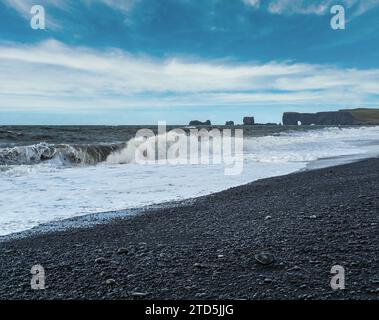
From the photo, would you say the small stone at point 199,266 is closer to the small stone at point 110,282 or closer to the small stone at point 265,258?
the small stone at point 265,258

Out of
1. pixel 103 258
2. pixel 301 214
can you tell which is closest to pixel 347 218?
pixel 301 214

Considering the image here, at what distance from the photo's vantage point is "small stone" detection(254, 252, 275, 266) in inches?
145

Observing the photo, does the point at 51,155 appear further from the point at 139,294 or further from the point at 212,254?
the point at 139,294

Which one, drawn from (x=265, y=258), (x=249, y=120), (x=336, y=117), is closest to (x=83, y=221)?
(x=265, y=258)

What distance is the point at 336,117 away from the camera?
14412 centimetres

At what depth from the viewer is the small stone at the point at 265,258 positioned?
3.70 m

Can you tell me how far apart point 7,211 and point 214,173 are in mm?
7014

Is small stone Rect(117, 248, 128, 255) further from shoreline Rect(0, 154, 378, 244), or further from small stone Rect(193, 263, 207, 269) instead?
shoreline Rect(0, 154, 378, 244)

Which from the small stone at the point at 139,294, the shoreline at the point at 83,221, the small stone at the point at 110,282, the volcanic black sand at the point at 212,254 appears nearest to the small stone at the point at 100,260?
the volcanic black sand at the point at 212,254

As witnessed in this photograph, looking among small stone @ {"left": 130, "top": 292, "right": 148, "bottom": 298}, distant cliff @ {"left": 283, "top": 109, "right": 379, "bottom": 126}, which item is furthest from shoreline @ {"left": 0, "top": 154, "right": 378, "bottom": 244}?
distant cliff @ {"left": 283, "top": 109, "right": 379, "bottom": 126}

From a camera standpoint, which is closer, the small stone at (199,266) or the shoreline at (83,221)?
the small stone at (199,266)

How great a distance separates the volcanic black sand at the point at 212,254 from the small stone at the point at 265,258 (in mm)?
47

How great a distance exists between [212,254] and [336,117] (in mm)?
151485

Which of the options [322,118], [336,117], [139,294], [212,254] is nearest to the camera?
[139,294]
